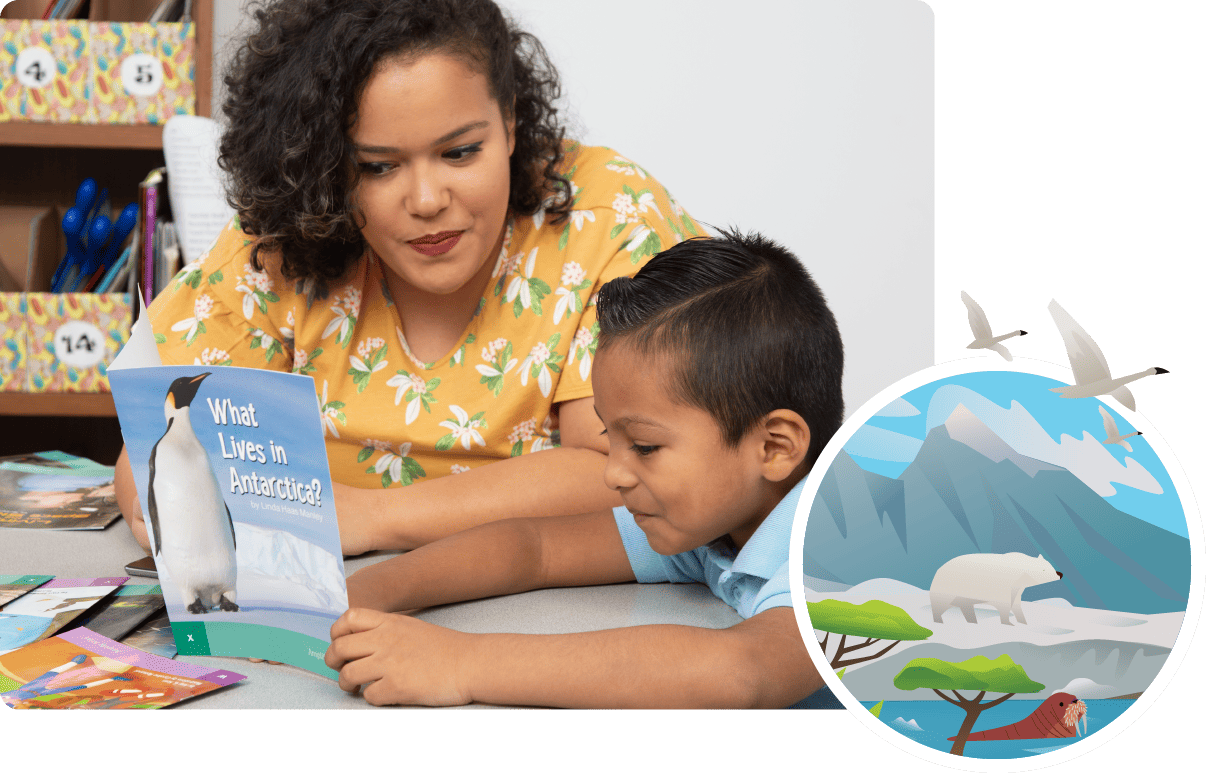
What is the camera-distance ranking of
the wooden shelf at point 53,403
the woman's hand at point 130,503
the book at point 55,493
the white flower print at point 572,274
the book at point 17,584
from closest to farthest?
the book at point 17,584
the woman's hand at point 130,503
the book at point 55,493
the white flower print at point 572,274
the wooden shelf at point 53,403

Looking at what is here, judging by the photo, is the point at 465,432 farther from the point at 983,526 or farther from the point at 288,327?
the point at 983,526

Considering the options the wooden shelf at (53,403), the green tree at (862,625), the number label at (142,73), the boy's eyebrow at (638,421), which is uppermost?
the number label at (142,73)

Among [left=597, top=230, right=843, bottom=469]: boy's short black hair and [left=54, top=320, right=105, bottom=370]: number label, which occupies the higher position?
[left=597, top=230, right=843, bottom=469]: boy's short black hair

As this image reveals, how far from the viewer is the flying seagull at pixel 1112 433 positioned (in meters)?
0.66

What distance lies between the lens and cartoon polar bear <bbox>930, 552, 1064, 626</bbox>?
66 cm

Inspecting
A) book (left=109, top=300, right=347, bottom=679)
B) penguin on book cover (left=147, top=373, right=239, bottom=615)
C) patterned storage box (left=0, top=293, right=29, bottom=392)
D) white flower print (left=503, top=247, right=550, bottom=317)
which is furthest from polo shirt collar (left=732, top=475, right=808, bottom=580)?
patterned storage box (left=0, top=293, right=29, bottom=392)

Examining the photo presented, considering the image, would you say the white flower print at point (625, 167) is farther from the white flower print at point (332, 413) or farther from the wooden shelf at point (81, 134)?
the wooden shelf at point (81, 134)

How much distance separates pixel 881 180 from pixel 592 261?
45.6 inches

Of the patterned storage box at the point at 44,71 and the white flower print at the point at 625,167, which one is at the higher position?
the patterned storage box at the point at 44,71

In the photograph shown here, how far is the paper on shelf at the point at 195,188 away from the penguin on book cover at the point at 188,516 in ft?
4.06

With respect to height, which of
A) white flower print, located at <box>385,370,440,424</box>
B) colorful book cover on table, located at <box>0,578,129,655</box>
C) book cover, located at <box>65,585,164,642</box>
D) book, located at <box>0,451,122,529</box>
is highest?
white flower print, located at <box>385,370,440,424</box>

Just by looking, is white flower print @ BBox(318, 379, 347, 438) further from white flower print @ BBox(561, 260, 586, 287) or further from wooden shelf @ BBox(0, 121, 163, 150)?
wooden shelf @ BBox(0, 121, 163, 150)

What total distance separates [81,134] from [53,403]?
1.94ft

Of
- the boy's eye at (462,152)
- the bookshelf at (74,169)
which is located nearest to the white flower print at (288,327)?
the boy's eye at (462,152)
